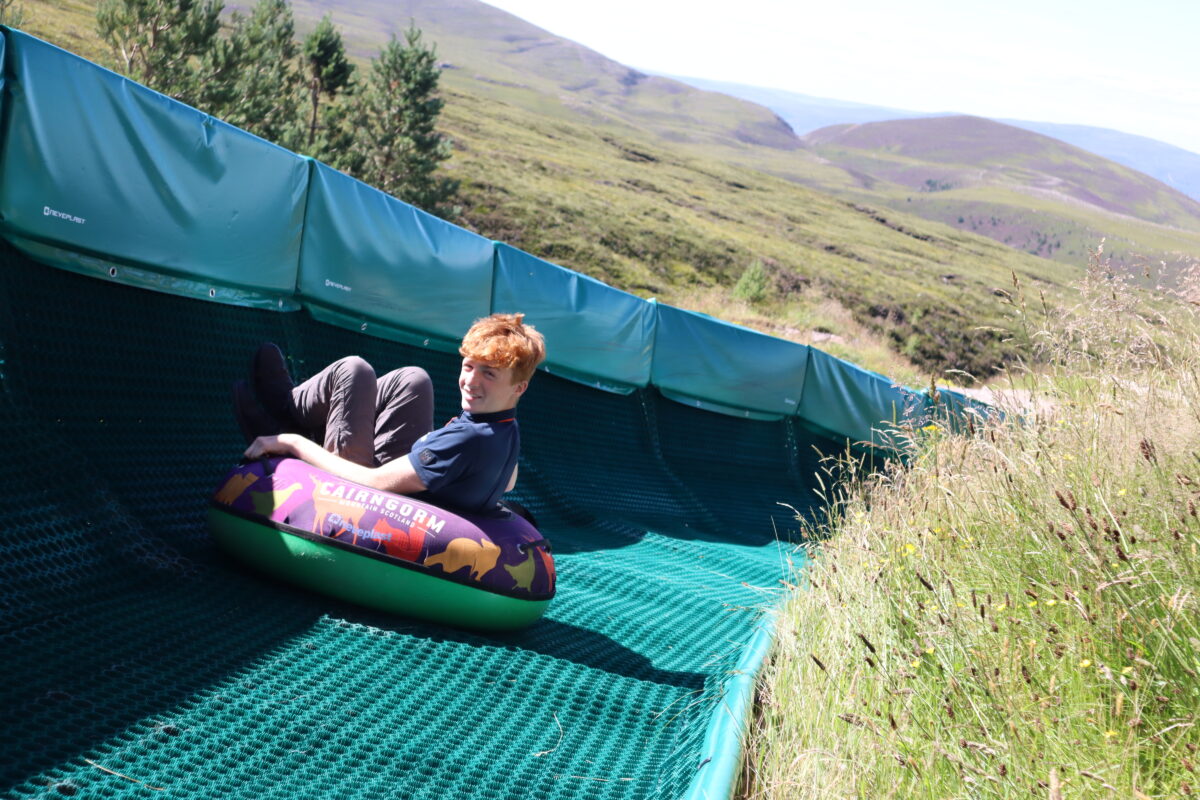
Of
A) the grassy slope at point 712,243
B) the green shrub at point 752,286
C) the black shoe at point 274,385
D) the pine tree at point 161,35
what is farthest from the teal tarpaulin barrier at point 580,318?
the green shrub at point 752,286

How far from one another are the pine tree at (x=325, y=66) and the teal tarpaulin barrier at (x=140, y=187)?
25.9m

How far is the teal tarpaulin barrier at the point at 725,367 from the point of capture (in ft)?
36.5

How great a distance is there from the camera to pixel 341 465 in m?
4.42

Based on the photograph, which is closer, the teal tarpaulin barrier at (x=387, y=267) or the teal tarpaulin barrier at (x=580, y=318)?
the teal tarpaulin barrier at (x=387, y=267)

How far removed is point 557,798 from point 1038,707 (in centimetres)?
151

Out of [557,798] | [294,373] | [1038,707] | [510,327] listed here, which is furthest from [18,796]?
[294,373]

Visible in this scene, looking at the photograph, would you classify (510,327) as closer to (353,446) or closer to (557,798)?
(353,446)

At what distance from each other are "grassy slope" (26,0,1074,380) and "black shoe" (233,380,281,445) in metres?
16.1

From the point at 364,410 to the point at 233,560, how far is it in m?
0.94

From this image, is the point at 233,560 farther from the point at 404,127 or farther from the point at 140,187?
the point at 404,127

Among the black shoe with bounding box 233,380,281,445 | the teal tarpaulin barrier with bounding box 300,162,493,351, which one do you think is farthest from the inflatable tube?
the teal tarpaulin barrier with bounding box 300,162,493,351

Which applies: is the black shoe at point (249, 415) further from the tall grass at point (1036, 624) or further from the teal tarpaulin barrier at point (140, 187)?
the tall grass at point (1036, 624)

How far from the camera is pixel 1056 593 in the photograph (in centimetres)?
299

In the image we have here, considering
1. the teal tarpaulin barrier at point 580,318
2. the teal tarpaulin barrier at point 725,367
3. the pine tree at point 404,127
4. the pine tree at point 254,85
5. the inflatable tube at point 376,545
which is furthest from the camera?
the pine tree at point 404,127
